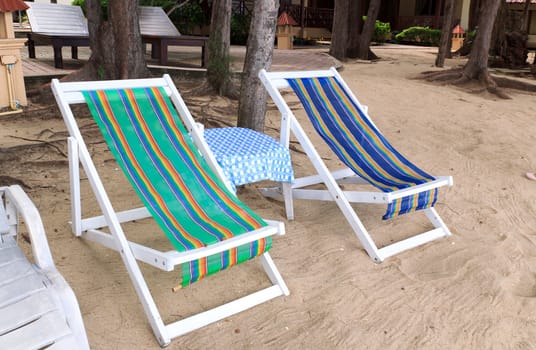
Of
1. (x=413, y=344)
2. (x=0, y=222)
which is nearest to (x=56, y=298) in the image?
(x=0, y=222)

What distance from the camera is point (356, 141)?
3430 millimetres

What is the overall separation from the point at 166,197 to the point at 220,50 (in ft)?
13.6

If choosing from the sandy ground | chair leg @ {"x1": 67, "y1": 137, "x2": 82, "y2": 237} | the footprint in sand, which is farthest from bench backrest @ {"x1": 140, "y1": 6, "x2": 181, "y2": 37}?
the footprint in sand

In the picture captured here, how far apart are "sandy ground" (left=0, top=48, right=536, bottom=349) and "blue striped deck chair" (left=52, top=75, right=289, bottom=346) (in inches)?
4.6

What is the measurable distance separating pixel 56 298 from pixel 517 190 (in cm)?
365

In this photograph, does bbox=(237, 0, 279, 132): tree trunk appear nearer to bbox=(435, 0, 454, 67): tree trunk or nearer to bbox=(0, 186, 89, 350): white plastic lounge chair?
bbox=(0, 186, 89, 350): white plastic lounge chair

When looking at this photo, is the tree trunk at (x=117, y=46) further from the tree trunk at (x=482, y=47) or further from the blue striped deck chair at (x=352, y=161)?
the tree trunk at (x=482, y=47)

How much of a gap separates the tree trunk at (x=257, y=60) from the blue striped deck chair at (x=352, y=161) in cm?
48

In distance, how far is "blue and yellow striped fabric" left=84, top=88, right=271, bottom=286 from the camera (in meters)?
2.22

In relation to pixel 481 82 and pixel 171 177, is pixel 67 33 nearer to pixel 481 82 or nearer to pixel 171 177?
pixel 171 177

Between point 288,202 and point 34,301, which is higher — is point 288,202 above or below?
below

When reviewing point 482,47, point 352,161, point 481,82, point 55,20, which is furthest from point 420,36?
point 352,161

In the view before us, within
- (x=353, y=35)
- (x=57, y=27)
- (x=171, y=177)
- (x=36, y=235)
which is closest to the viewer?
(x=36, y=235)

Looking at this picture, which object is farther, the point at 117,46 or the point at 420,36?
the point at 420,36
